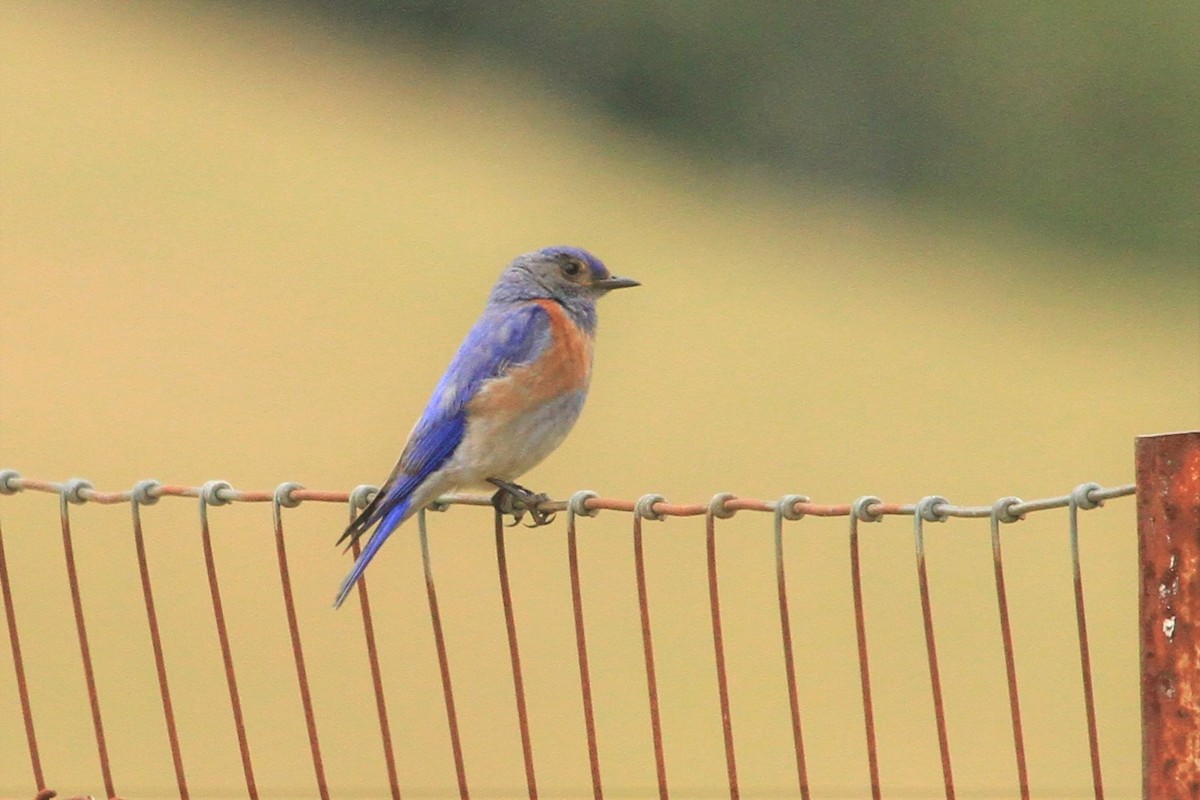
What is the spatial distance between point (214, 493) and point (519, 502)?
133 cm

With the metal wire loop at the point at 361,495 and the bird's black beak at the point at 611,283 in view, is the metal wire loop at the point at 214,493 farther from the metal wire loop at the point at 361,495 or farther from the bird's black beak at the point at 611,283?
the bird's black beak at the point at 611,283

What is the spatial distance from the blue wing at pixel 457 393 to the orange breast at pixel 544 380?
3 cm

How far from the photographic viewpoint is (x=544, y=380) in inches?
187

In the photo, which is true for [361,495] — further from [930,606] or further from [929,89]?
[929,89]

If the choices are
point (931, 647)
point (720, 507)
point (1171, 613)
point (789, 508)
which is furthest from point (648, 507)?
point (1171, 613)

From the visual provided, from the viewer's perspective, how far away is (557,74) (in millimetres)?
22922

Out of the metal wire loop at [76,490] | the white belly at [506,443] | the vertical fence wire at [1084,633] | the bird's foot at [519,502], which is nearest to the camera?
the vertical fence wire at [1084,633]

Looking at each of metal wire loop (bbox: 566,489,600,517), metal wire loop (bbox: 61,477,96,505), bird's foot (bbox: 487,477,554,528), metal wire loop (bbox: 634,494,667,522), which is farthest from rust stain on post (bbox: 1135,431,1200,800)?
bird's foot (bbox: 487,477,554,528)

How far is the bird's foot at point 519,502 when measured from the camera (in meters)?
4.47

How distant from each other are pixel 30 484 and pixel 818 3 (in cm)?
1808

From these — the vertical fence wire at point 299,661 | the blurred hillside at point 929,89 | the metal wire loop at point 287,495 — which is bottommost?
the vertical fence wire at point 299,661

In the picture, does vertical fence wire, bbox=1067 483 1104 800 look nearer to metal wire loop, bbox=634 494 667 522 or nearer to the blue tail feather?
metal wire loop, bbox=634 494 667 522

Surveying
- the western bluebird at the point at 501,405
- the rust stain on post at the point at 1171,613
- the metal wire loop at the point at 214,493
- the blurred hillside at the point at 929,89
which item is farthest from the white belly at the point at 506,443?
the blurred hillside at the point at 929,89

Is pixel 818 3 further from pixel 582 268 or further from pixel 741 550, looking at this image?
pixel 582 268
